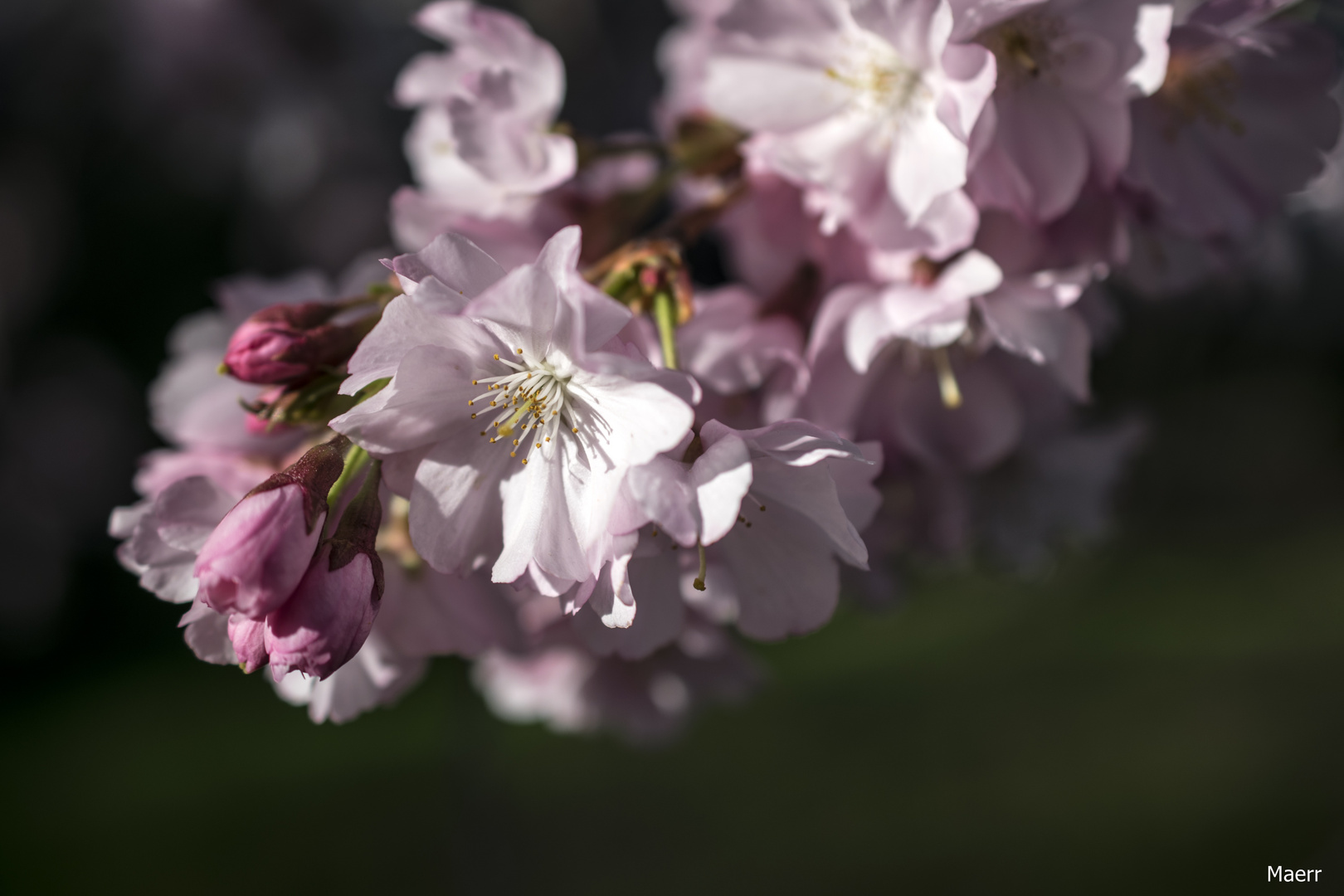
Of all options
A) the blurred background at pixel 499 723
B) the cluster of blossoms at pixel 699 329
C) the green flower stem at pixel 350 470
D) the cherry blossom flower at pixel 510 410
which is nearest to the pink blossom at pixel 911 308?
the cluster of blossoms at pixel 699 329

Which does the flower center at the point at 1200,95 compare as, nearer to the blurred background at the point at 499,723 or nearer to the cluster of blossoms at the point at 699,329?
the cluster of blossoms at the point at 699,329

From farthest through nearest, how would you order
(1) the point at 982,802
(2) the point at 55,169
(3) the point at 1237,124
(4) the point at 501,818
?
(2) the point at 55,169, (1) the point at 982,802, (4) the point at 501,818, (3) the point at 1237,124

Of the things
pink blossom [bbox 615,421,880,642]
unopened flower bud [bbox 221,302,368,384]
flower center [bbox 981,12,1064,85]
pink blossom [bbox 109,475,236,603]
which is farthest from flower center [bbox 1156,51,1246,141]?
pink blossom [bbox 109,475,236,603]

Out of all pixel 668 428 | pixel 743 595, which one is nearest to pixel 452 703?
pixel 743 595

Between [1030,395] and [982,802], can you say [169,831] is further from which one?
[1030,395]

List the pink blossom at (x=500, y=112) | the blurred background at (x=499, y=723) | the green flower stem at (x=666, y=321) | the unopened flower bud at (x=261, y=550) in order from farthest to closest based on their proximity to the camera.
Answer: the blurred background at (x=499, y=723)
the pink blossom at (x=500, y=112)
the green flower stem at (x=666, y=321)
the unopened flower bud at (x=261, y=550)

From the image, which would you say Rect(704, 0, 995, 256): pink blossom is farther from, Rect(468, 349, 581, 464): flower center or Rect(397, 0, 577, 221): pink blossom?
Rect(468, 349, 581, 464): flower center
